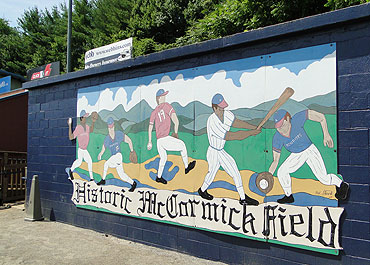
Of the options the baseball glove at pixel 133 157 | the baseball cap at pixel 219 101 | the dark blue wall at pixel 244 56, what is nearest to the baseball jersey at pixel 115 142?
the baseball glove at pixel 133 157

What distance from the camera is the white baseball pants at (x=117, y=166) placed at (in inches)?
231

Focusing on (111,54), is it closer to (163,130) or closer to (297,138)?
(163,130)

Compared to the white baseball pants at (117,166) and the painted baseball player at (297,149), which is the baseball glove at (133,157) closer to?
the white baseball pants at (117,166)

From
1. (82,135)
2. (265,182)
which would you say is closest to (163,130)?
(265,182)

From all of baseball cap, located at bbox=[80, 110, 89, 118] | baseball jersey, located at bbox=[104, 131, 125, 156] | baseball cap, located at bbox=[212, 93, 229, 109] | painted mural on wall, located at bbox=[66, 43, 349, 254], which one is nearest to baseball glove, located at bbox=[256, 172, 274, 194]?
painted mural on wall, located at bbox=[66, 43, 349, 254]

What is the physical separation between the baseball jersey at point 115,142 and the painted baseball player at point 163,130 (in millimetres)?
698

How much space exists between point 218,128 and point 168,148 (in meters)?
0.97

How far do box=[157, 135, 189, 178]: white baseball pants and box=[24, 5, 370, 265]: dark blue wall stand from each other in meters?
0.96

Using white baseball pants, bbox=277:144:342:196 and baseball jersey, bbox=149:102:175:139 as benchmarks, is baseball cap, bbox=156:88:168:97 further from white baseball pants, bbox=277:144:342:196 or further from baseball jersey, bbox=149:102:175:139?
white baseball pants, bbox=277:144:342:196

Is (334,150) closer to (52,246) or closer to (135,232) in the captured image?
(135,232)

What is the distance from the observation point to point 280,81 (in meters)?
4.22

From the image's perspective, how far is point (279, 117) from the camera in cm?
419

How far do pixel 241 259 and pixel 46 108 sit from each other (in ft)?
17.5

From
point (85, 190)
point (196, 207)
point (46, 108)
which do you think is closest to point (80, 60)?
point (46, 108)
